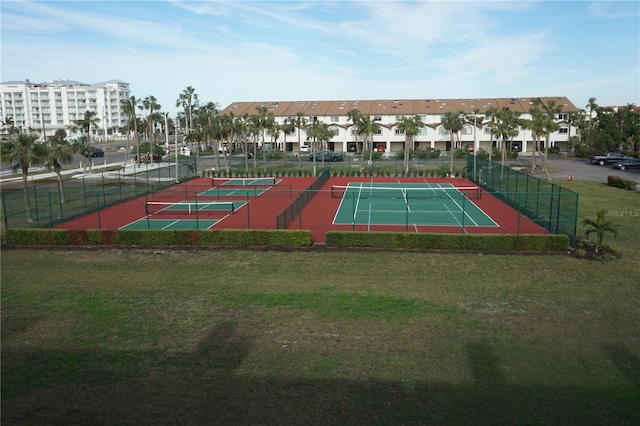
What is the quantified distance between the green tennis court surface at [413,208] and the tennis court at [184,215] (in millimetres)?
7207

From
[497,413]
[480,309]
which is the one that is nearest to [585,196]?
[480,309]

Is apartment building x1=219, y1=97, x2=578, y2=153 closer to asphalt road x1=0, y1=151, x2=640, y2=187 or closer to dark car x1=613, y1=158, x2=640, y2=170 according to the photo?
asphalt road x1=0, y1=151, x2=640, y2=187

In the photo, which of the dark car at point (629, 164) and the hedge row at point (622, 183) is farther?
the dark car at point (629, 164)

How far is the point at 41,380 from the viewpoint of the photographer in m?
11.9

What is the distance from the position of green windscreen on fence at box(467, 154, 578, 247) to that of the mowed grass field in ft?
9.88

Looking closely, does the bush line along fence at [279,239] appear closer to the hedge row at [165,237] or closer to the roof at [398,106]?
the hedge row at [165,237]

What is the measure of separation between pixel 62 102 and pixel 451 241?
163399 millimetres

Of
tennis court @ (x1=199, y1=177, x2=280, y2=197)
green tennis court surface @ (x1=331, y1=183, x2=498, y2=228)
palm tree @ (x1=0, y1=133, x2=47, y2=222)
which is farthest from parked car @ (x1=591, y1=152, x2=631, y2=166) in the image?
palm tree @ (x1=0, y1=133, x2=47, y2=222)

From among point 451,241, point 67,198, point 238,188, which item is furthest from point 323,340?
point 238,188

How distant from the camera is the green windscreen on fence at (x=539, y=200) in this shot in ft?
80.1

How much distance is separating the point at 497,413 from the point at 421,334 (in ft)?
13.7

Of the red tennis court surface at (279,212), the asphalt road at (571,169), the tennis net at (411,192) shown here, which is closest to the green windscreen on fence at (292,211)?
the red tennis court surface at (279,212)

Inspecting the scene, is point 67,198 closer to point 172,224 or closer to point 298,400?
point 172,224

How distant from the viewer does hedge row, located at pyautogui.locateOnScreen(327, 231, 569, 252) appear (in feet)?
74.8
